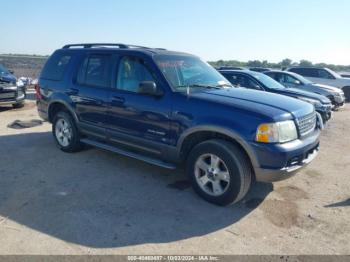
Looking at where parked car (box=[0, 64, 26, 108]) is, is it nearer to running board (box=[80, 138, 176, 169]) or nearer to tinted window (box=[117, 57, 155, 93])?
running board (box=[80, 138, 176, 169])

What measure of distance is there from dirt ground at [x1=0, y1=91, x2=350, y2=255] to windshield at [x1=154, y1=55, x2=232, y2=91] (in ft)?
4.82

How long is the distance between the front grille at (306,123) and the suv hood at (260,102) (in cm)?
6

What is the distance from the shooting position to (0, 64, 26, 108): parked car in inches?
402

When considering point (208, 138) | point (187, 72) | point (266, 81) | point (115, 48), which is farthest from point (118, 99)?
point (266, 81)

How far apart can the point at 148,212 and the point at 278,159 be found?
1.64 metres

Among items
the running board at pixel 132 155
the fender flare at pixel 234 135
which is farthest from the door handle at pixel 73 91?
the fender flare at pixel 234 135

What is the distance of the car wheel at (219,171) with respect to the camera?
12.4 ft

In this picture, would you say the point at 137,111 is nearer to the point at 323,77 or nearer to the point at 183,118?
the point at 183,118

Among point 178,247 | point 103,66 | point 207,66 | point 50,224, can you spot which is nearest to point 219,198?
point 178,247

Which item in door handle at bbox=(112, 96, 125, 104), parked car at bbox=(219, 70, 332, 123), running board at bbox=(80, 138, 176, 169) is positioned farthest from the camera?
parked car at bbox=(219, 70, 332, 123)

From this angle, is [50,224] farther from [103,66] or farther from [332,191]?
[332,191]

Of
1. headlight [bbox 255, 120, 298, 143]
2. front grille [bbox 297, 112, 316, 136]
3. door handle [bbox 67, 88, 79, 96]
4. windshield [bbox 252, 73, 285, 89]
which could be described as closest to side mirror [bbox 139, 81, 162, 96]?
headlight [bbox 255, 120, 298, 143]

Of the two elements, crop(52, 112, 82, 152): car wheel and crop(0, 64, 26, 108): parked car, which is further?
crop(0, 64, 26, 108): parked car

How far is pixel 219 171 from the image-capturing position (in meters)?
3.97
